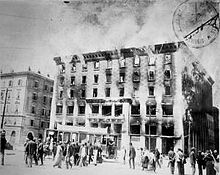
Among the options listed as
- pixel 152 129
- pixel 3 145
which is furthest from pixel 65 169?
pixel 152 129

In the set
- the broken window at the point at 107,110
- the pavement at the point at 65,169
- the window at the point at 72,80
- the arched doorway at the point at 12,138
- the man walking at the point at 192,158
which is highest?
the window at the point at 72,80

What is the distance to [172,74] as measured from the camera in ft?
16.0

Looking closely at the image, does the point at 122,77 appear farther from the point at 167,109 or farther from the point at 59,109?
the point at 59,109

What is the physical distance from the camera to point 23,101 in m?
5.20

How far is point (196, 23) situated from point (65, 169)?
2.96m

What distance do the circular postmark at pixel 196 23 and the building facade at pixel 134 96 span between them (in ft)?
0.63

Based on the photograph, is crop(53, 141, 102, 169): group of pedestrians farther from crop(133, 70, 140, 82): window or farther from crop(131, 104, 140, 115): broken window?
crop(133, 70, 140, 82): window

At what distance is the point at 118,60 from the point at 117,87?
0.43m

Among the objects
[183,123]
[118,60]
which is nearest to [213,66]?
[183,123]

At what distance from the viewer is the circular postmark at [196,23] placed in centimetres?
495

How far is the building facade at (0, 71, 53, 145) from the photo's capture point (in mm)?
5109

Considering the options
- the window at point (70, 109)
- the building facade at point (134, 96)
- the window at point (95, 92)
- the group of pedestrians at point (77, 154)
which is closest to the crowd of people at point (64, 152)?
the group of pedestrians at point (77, 154)

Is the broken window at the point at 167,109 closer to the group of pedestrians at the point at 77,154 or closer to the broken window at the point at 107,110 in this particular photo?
the broken window at the point at 107,110

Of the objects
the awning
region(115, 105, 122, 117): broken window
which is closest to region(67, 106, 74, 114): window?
the awning
